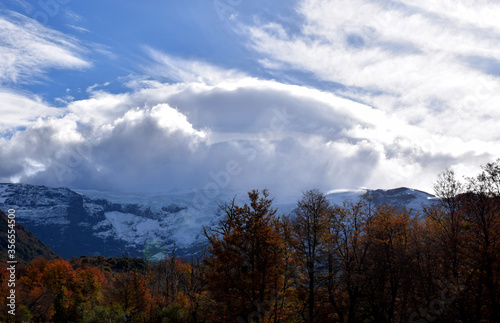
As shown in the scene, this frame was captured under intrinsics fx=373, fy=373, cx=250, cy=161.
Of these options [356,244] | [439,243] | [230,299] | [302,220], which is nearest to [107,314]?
[230,299]

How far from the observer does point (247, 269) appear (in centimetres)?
3519

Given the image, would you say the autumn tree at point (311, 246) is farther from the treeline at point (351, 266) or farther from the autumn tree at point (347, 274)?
the autumn tree at point (347, 274)

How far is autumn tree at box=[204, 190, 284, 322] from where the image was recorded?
111 feet

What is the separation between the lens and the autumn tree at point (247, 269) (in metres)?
33.8

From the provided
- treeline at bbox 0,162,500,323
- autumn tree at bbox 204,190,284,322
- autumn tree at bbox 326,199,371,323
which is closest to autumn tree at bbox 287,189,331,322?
treeline at bbox 0,162,500,323

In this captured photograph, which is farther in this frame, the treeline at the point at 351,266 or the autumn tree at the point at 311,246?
the autumn tree at the point at 311,246

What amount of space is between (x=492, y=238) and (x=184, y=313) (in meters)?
36.6

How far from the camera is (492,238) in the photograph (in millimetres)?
35188

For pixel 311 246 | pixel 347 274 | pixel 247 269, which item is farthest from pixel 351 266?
pixel 247 269

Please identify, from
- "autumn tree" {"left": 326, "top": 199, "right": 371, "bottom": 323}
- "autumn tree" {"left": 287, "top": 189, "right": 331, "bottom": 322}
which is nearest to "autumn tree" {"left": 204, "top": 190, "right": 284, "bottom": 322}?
"autumn tree" {"left": 287, "top": 189, "right": 331, "bottom": 322}

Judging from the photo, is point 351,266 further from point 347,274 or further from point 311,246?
point 311,246

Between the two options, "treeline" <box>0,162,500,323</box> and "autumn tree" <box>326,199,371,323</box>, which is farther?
"autumn tree" <box>326,199,371,323</box>

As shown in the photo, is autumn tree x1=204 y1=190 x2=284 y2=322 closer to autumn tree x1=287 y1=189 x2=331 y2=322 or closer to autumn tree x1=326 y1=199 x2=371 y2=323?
autumn tree x1=287 y1=189 x2=331 y2=322

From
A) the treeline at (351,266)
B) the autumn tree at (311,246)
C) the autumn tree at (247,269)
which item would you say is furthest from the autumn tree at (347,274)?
the autumn tree at (247,269)
